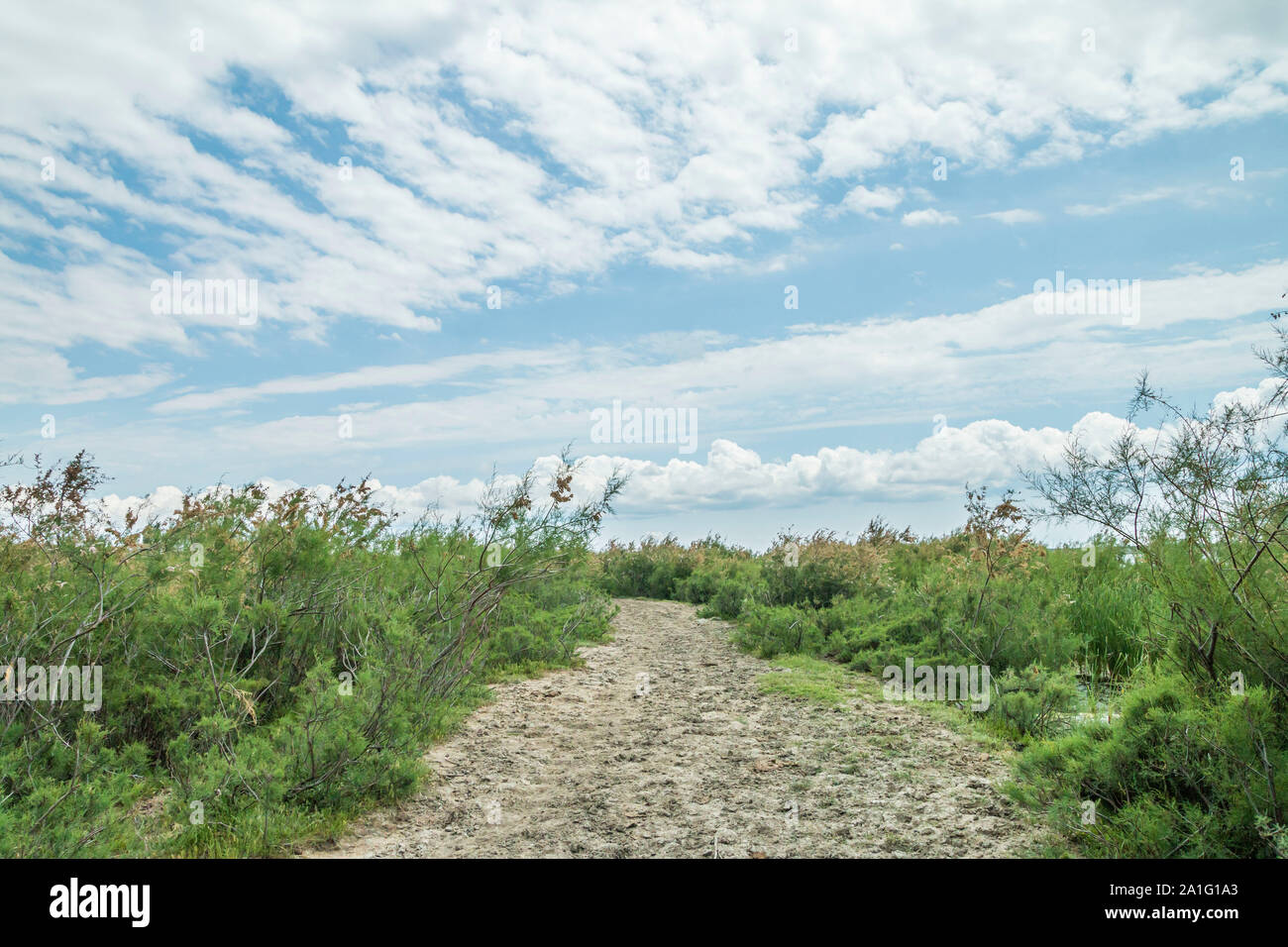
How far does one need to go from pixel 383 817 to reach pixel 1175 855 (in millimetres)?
4698

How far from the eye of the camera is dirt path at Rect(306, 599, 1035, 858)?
4785 millimetres

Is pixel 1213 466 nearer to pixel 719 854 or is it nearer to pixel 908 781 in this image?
pixel 908 781

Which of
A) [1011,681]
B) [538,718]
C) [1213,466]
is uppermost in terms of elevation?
[1213,466]

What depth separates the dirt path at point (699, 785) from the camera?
A: 4785 mm

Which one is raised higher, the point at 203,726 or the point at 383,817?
the point at 203,726

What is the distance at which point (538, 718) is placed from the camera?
8.30 m

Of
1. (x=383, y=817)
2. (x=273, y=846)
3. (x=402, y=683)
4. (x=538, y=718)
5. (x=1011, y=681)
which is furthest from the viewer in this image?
(x=538, y=718)

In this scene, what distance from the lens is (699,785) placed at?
5.86 m

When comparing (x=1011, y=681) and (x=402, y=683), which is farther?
(x=1011, y=681)
